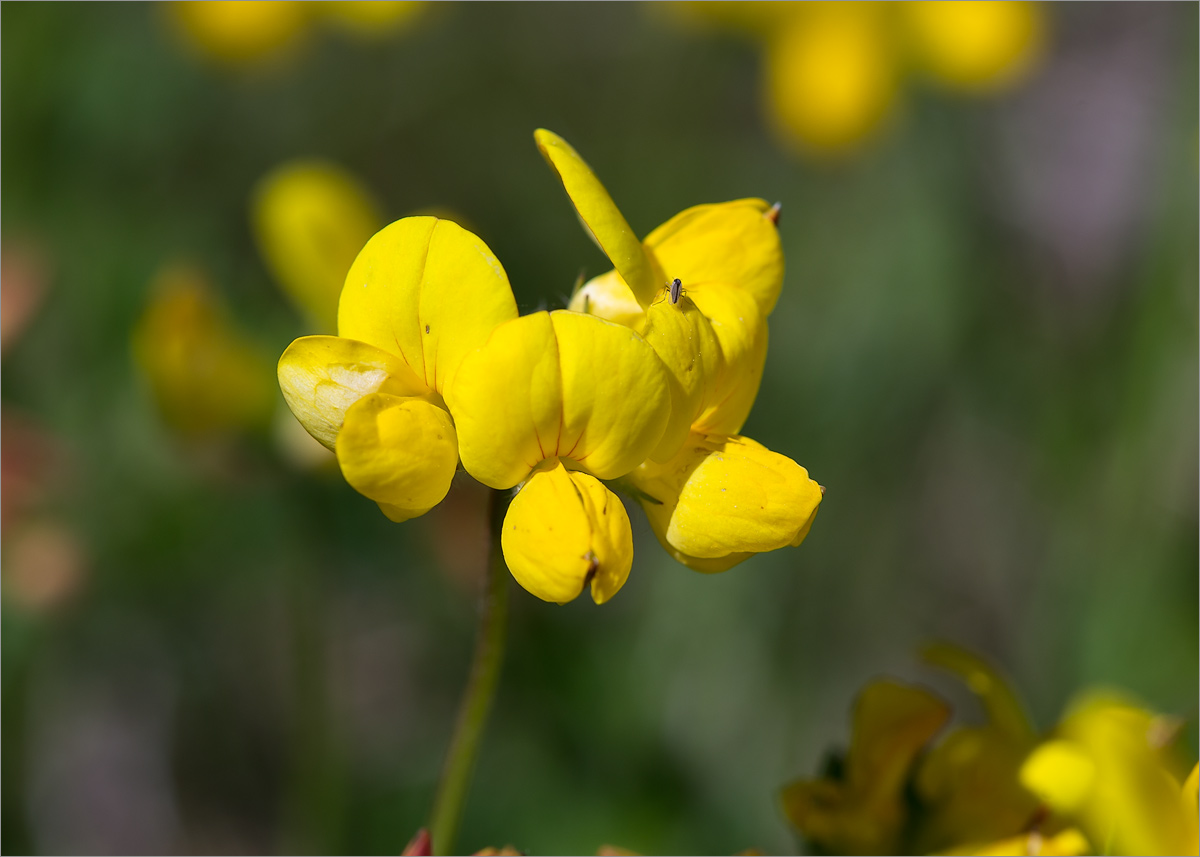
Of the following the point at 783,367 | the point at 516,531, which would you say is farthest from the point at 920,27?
the point at 516,531

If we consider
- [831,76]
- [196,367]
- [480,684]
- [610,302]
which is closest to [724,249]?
[610,302]

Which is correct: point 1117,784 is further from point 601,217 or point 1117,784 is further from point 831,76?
point 831,76

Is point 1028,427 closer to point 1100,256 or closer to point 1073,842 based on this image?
point 1100,256

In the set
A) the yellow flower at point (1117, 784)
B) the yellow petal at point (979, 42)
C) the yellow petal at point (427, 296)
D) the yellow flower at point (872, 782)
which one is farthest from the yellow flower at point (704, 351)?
the yellow petal at point (979, 42)

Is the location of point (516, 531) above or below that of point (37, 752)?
above

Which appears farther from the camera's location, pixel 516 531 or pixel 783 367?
pixel 783 367

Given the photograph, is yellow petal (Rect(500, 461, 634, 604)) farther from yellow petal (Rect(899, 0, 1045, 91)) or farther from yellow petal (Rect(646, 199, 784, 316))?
yellow petal (Rect(899, 0, 1045, 91))

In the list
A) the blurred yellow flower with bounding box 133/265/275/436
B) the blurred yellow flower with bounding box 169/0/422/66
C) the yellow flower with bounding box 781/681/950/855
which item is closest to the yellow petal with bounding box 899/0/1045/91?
the blurred yellow flower with bounding box 169/0/422/66
